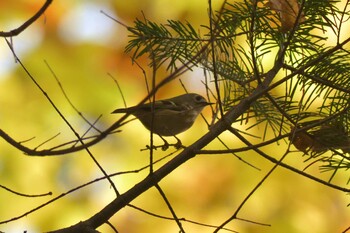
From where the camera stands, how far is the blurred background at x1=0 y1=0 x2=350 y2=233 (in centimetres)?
178

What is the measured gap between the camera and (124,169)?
1.82 metres

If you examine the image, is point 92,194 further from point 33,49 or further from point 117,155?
point 33,49

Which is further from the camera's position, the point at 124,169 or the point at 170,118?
the point at 124,169

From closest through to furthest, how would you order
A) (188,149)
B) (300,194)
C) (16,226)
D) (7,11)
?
(188,149)
(16,226)
(300,194)
(7,11)

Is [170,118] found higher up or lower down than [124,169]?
lower down

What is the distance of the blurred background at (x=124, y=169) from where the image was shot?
1.78 meters

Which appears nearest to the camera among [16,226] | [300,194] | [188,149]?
[188,149]

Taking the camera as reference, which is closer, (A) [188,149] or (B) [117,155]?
(A) [188,149]

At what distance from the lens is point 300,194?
1.81m

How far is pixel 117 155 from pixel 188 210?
26 cm

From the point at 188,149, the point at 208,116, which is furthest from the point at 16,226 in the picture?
the point at 188,149

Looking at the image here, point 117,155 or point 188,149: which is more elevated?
point 117,155

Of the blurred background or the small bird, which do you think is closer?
the small bird

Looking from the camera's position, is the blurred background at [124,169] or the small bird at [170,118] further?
the blurred background at [124,169]
